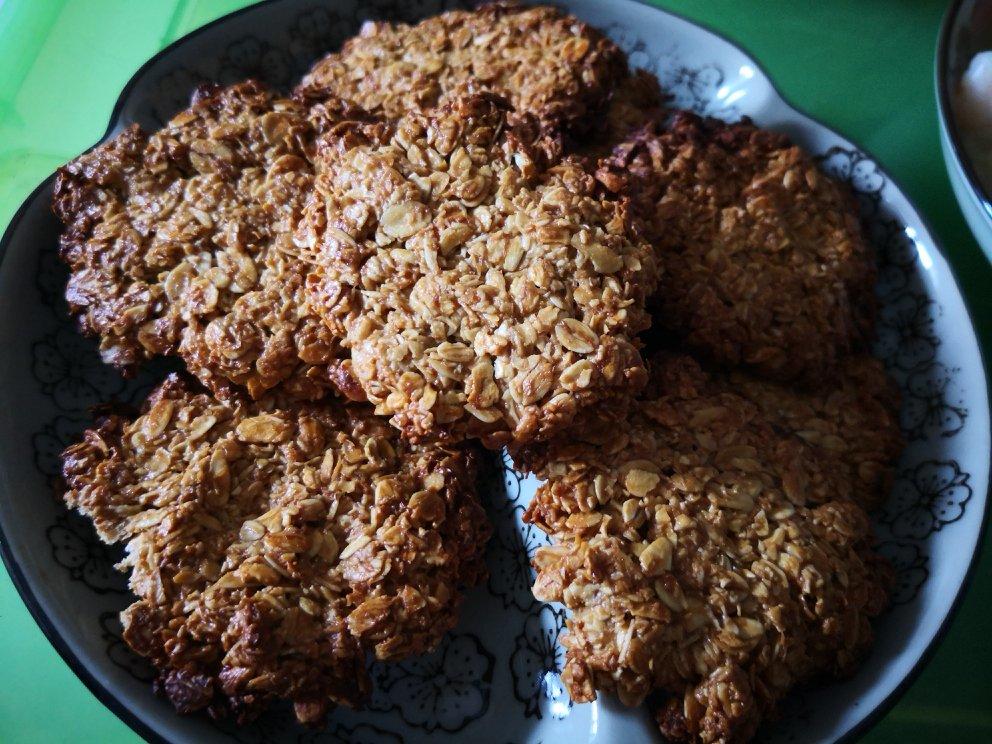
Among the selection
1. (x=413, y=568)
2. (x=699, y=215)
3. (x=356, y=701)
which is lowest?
(x=356, y=701)

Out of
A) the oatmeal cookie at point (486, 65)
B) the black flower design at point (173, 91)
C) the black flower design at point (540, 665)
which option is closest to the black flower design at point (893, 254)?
the oatmeal cookie at point (486, 65)

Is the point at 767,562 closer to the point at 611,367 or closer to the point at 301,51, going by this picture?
the point at 611,367

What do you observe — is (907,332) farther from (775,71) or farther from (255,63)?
(255,63)

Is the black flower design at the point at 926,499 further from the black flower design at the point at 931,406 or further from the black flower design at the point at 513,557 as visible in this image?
the black flower design at the point at 513,557

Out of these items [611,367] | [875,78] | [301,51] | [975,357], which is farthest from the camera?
[875,78]

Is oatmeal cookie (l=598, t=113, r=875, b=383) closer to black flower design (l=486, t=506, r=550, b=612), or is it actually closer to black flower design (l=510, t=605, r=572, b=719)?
black flower design (l=486, t=506, r=550, b=612)

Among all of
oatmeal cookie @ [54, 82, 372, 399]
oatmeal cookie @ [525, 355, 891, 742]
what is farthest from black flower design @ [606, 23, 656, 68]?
oatmeal cookie @ [525, 355, 891, 742]

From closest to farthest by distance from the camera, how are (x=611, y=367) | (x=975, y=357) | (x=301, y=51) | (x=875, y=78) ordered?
(x=611, y=367) → (x=975, y=357) → (x=301, y=51) → (x=875, y=78)

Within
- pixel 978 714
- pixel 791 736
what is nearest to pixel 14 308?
pixel 791 736
